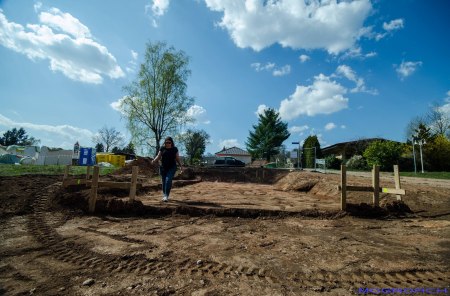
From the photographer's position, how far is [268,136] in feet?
141

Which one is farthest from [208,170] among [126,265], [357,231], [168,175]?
[126,265]

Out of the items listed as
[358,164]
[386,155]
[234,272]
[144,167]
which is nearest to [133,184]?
[234,272]

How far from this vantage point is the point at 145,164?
18453 millimetres

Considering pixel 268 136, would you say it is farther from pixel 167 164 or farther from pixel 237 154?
pixel 167 164

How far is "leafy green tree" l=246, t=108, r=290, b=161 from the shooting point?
42656mm

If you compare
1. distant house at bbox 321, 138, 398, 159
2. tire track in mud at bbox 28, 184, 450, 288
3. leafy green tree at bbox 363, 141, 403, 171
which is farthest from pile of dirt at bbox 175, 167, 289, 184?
distant house at bbox 321, 138, 398, 159

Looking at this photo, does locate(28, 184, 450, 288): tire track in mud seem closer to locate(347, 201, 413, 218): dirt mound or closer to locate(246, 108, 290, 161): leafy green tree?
locate(347, 201, 413, 218): dirt mound

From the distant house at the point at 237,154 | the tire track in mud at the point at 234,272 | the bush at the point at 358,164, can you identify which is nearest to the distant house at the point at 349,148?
the bush at the point at 358,164

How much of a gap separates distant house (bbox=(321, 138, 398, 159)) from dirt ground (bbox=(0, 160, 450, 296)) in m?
26.6

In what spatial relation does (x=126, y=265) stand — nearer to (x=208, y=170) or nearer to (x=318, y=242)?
(x=318, y=242)

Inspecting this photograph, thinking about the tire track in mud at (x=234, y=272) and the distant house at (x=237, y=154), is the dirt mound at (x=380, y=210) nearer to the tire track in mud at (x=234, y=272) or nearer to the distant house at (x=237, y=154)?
the tire track in mud at (x=234, y=272)

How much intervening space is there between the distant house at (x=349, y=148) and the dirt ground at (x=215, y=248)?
2661cm

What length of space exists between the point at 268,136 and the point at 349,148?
14248 mm

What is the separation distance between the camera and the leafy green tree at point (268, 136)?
42656 mm
